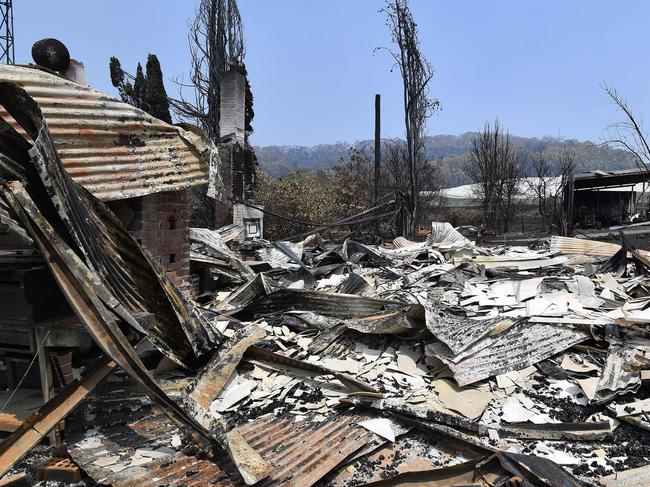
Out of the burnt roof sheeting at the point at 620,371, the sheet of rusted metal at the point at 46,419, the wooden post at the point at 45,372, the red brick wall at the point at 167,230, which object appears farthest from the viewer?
the red brick wall at the point at 167,230

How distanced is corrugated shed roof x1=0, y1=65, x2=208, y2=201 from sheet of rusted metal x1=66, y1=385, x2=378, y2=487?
199 cm

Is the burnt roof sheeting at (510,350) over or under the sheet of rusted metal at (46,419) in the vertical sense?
under

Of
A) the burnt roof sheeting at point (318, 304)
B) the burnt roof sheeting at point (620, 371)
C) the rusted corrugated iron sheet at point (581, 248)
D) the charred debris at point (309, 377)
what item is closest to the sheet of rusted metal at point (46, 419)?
the charred debris at point (309, 377)

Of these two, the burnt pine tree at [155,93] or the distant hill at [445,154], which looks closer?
the burnt pine tree at [155,93]

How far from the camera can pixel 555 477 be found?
2939mm

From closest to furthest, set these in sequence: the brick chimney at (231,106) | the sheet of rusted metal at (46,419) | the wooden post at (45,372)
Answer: the sheet of rusted metal at (46,419) → the wooden post at (45,372) → the brick chimney at (231,106)

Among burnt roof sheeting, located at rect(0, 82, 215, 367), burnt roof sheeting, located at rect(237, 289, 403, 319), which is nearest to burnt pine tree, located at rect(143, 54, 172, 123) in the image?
burnt roof sheeting, located at rect(237, 289, 403, 319)

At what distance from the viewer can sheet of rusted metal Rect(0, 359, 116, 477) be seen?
279 centimetres

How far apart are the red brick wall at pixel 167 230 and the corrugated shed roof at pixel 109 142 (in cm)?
35

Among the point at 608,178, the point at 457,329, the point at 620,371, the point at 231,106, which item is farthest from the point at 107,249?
the point at 608,178

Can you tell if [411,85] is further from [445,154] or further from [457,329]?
[445,154]

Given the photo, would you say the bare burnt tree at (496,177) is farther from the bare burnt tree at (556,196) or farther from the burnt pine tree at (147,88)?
the burnt pine tree at (147,88)

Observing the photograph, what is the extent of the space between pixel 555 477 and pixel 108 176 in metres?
4.50

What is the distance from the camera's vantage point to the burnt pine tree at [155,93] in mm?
16297
